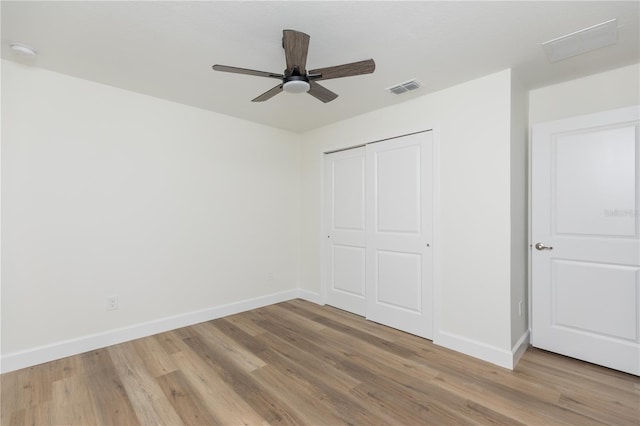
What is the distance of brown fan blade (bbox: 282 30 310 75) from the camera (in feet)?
5.66

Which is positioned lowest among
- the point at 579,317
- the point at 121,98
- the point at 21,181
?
the point at 579,317

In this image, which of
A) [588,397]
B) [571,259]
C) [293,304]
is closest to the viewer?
[588,397]

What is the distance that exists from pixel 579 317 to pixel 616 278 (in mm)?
437

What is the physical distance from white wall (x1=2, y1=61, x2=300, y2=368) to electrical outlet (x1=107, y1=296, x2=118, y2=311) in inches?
1.6

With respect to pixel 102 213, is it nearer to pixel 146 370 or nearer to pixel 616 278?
pixel 146 370

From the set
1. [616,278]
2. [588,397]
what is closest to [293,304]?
[588,397]

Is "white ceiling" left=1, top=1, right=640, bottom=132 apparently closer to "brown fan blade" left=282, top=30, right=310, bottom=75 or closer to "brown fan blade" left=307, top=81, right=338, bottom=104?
"brown fan blade" left=282, top=30, right=310, bottom=75

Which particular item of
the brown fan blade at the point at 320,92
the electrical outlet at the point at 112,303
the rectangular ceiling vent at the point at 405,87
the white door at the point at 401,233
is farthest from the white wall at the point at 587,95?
the electrical outlet at the point at 112,303

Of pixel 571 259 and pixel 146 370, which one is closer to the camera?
pixel 146 370

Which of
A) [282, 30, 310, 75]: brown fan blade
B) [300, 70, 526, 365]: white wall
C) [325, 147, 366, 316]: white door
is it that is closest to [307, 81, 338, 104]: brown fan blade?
[282, 30, 310, 75]: brown fan blade

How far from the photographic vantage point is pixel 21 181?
242 cm

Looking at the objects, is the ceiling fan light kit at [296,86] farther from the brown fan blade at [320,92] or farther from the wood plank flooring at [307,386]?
the wood plank flooring at [307,386]

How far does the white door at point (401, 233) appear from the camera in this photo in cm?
300

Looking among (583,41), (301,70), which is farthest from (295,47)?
(583,41)
